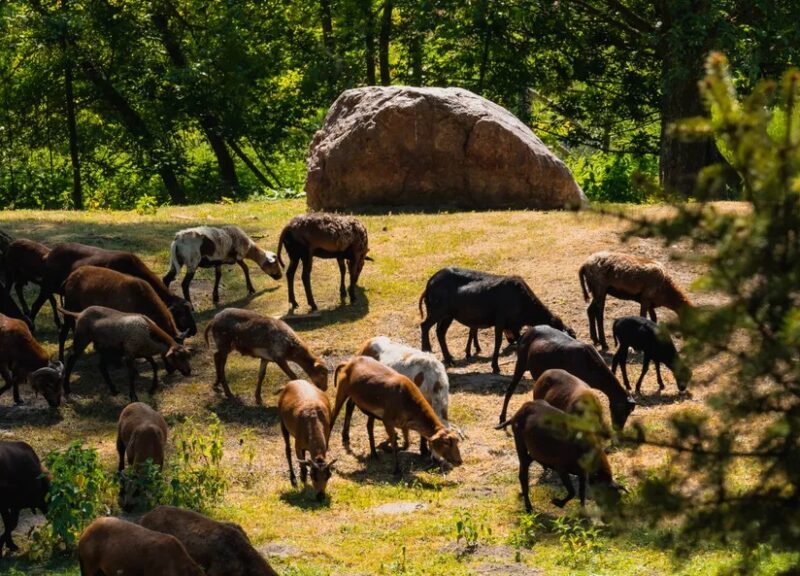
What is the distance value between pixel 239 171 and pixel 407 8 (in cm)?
944

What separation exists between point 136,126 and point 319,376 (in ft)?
63.9

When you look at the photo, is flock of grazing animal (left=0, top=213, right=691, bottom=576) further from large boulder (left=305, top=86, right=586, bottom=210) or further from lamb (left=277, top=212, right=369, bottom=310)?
large boulder (left=305, top=86, right=586, bottom=210)

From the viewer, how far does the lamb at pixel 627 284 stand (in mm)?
15656

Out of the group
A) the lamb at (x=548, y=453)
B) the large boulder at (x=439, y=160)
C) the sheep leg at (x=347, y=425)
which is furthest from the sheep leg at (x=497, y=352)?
the large boulder at (x=439, y=160)

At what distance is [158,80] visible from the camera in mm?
31875

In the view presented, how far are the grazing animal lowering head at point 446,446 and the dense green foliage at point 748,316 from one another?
705cm

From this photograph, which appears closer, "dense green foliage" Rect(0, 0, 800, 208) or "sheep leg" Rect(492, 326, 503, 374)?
"sheep leg" Rect(492, 326, 503, 374)

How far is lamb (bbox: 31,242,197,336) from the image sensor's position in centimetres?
1573

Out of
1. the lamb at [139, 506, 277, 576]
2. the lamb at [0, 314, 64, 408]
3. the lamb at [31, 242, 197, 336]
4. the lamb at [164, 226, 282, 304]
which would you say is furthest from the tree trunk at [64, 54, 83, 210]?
the lamb at [139, 506, 277, 576]

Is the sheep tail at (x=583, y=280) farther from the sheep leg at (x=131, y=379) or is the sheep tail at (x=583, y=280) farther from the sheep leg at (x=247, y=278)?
the sheep leg at (x=131, y=379)

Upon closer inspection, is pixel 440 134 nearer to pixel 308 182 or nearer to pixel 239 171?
pixel 308 182

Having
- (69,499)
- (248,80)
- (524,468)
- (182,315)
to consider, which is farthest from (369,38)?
(69,499)

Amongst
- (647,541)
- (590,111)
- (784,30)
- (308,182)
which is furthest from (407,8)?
(647,541)

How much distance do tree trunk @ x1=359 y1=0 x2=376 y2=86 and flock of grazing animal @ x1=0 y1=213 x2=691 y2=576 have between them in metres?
13.8
